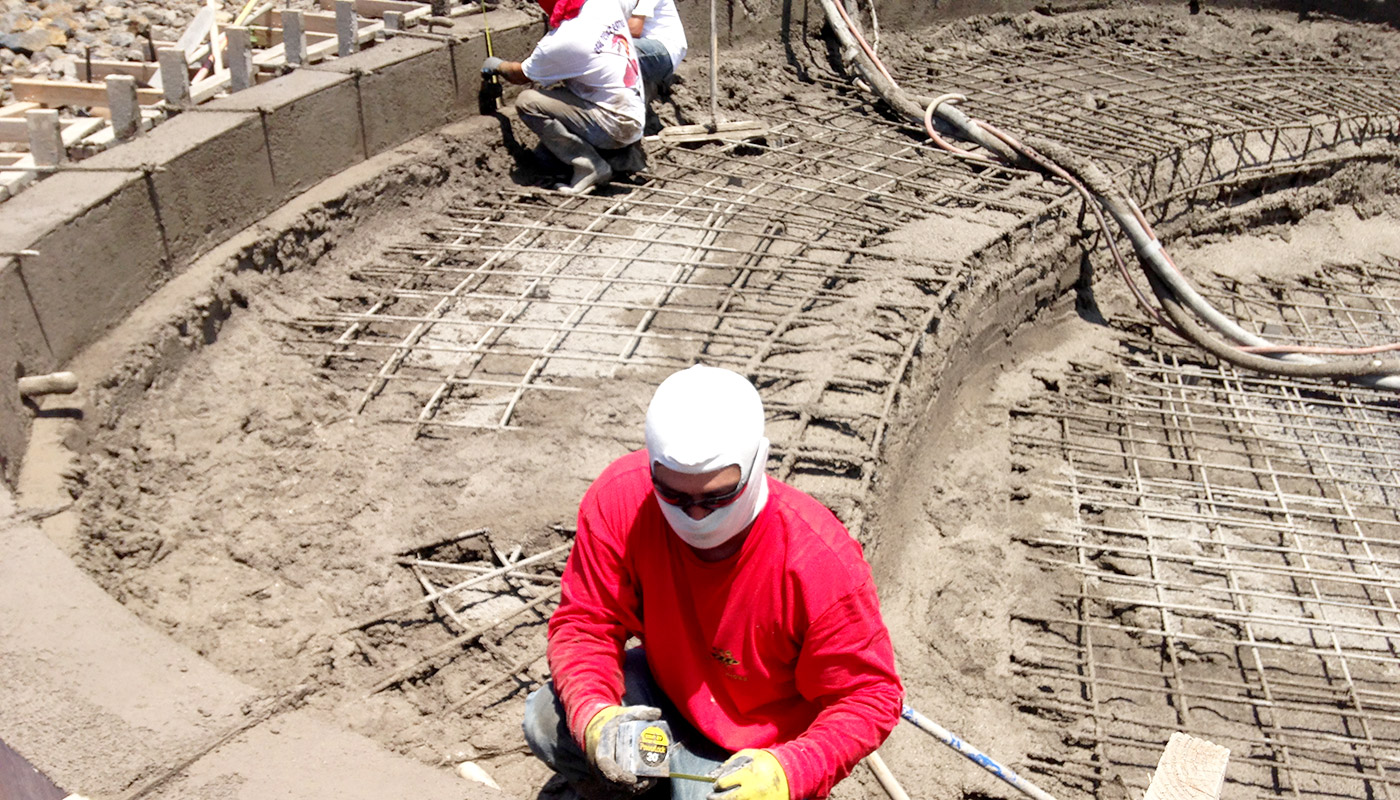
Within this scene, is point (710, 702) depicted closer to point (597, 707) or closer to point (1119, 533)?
point (597, 707)

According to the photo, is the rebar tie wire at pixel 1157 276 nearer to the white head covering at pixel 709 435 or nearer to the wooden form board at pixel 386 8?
the wooden form board at pixel 386 8

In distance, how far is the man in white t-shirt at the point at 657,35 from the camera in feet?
21.1

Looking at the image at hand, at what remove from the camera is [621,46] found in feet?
19.1

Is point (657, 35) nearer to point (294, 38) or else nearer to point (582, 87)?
point (582, 87)

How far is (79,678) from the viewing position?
2.20 metres

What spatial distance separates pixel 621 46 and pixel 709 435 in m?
4.28

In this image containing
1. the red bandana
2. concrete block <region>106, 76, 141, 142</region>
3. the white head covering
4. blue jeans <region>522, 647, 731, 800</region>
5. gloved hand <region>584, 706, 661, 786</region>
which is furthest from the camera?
the red bandana

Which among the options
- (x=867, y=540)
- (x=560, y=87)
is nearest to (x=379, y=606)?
(x=867, y=540)

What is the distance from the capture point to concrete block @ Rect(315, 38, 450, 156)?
5367 millimetres

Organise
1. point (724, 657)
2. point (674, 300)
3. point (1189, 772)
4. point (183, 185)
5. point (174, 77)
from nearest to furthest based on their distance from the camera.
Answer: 1. point (724, 657)
2. point (1189, 772)
3. point (183, 185)
4. point (174, 77)
5. point (674, 300)

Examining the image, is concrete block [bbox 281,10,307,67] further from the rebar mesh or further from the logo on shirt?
the logo on shirt

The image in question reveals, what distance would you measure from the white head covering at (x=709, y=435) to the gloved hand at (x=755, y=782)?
1.36 feet

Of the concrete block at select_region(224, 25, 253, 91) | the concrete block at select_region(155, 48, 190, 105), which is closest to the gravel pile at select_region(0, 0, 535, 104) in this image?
the concrete block at select_region(224, 25, 253, 91)

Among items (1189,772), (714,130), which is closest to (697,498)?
(1189,772)
